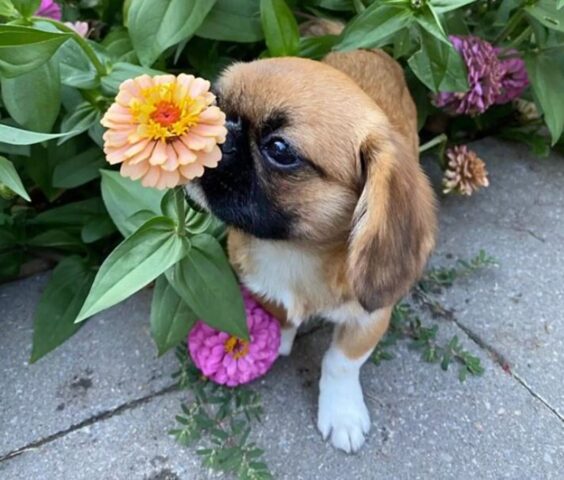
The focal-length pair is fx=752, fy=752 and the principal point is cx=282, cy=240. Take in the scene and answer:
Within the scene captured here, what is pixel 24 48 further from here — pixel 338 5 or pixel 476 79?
pixel 476 79

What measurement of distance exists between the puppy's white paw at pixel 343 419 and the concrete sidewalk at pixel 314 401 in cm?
3

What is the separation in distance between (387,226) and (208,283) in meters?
0.45

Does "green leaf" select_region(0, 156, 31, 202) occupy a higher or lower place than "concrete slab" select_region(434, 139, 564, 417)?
higher

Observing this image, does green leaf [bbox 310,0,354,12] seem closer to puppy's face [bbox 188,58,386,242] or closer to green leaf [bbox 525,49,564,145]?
green leaf [bbox 525,49,564,145]

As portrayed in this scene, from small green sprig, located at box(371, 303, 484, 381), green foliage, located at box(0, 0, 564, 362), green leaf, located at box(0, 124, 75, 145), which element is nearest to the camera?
green leaf, located at box(0, 124, 75, 145)

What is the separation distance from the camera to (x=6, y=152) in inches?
72.0

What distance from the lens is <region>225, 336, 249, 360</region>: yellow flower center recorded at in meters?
1.79

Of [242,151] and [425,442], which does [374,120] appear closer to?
[242,151]

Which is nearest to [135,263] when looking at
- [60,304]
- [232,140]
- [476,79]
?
[232,140]

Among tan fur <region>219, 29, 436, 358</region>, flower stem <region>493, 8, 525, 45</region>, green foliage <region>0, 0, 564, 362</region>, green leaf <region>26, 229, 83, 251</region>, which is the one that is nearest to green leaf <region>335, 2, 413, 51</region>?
green foliage <region>0, 0, 564, 362</region>

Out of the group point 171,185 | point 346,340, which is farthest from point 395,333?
point 171,185

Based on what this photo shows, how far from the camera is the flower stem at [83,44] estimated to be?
155cm

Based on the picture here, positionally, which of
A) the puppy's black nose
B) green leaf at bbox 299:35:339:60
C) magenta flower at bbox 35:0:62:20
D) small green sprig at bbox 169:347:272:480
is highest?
the puppy's black nose

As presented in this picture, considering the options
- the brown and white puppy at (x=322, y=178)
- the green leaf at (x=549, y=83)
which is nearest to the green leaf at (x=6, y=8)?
the brown and white puppy at (x=322, y=178)
